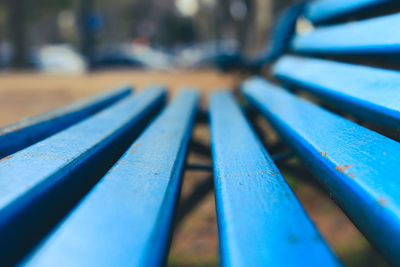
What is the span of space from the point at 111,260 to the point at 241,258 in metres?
0.15

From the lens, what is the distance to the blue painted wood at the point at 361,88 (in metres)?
0.66

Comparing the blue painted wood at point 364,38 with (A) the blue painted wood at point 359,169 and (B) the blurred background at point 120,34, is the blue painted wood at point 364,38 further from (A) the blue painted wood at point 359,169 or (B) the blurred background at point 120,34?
(B) the blurred background at point 120,34

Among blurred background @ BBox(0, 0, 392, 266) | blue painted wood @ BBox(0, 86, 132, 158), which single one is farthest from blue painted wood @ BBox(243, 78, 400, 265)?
blurred background @ BBox(0, 0, 392, 266)

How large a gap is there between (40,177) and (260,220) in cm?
34

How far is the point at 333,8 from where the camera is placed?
1.30 m

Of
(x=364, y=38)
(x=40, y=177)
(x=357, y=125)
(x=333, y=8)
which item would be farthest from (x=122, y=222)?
(x=333, y=8)

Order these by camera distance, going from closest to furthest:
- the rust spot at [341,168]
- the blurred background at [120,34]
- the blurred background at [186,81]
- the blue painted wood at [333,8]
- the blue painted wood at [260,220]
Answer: the blue painted wood at [260,220] → the rust spot at [341,168] → the blue painted wood at [333,8] → the blurred background at [186,81] → the blurred background at [120,34]

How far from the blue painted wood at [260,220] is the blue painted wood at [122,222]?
0.08m

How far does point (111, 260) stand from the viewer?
0.40 m

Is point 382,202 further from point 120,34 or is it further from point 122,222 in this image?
point 120,34

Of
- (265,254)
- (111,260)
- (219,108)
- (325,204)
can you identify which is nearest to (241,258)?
(265,254)

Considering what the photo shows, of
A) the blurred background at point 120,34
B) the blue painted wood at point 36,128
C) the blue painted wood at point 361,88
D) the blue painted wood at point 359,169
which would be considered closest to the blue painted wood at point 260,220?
the blue painted wood at point 359,169

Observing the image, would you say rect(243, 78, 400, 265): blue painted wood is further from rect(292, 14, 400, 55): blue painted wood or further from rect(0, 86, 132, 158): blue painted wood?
rect(0, 86, 132, 158): blue painted wood

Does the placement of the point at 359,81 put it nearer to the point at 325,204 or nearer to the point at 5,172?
the point at 5,172
